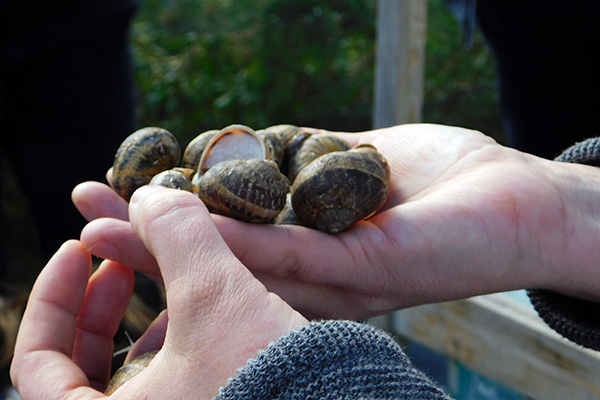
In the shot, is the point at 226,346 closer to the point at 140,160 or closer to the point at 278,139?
the point at 140,160

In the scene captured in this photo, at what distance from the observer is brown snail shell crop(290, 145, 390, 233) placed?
4.64 feet

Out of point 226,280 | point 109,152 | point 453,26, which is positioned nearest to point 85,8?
point 109,152

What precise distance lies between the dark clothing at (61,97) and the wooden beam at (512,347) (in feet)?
5.59

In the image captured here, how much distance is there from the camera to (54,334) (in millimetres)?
1223

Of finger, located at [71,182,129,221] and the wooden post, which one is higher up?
the wooden post

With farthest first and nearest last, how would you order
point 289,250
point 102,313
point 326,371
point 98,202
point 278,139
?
point 278,139, point 98,202, point 102,313, point 289,250, point 326,371

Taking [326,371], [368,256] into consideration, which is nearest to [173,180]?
[368,256]

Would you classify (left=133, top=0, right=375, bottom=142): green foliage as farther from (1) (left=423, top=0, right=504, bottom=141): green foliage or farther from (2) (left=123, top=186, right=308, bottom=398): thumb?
(2) (left=123, top=186, right=308, bottom=398): thumb

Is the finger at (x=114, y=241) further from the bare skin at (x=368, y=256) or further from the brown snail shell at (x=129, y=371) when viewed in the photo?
the brown snail shell at (x=129, y=371)

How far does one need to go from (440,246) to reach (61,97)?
6.67 feet

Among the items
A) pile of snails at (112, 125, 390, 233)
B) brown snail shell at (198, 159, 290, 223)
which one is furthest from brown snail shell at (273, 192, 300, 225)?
brown snail shell at (198, 159, 290, 223)

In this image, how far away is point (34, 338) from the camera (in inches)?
47.4

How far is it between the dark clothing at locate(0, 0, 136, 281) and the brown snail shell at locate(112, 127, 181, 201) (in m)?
1.18

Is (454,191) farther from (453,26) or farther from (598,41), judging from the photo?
(453,26)
